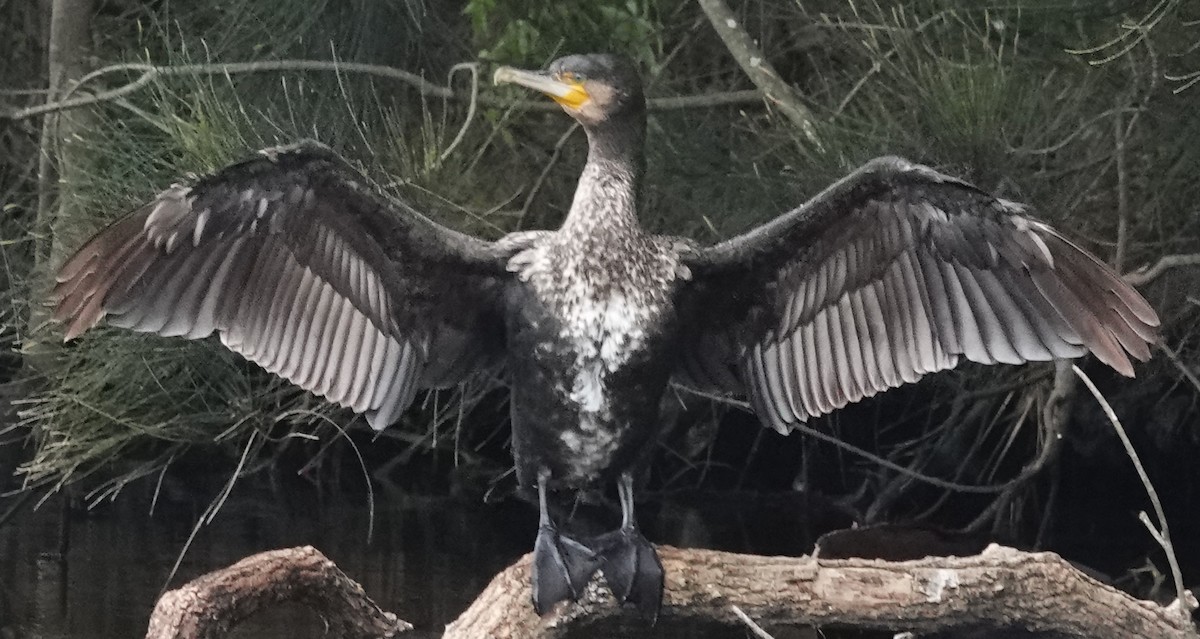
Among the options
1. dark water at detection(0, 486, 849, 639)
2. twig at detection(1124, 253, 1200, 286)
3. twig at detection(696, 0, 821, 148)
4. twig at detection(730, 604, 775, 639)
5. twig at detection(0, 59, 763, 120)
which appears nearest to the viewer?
twig at detection(730, 604, 775, 639)

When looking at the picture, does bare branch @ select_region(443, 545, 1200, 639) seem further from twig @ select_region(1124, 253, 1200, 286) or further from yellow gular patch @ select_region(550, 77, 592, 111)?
twig @ select_region(1124, 253, 1200, 286)

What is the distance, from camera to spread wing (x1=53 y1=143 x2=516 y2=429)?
270 cm

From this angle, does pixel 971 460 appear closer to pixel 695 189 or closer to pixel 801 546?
pixel 801 546

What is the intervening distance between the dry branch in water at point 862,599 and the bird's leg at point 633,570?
0.12ft

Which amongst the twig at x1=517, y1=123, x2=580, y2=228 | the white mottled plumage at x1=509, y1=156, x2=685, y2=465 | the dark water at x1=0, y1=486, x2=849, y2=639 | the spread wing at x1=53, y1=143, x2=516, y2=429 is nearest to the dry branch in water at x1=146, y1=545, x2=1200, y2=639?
the white mottled plumage at x1=509, y1=156, x2=685, y2=465

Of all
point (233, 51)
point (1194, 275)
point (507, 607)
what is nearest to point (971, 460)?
point (1194, 275)

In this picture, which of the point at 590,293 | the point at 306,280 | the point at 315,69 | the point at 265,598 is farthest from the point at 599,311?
the point at 315,69

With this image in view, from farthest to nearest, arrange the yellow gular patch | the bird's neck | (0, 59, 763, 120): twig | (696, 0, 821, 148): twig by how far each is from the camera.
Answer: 1. (696, 0, 821, 148): twig
2. (0, 59, 763, 120): twig
3. the yellow gular patch
4. the bird's neck

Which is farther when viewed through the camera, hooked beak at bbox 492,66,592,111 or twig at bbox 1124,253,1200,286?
twig at bbox 1124,253,1200,286

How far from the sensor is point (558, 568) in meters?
2.71

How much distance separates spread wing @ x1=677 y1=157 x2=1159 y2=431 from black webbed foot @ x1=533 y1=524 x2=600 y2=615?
52cm

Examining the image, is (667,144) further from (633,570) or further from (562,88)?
(633,570)

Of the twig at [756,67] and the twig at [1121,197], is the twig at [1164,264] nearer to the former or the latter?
the twig at [1121,197]

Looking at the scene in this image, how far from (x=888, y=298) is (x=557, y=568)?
865mm
